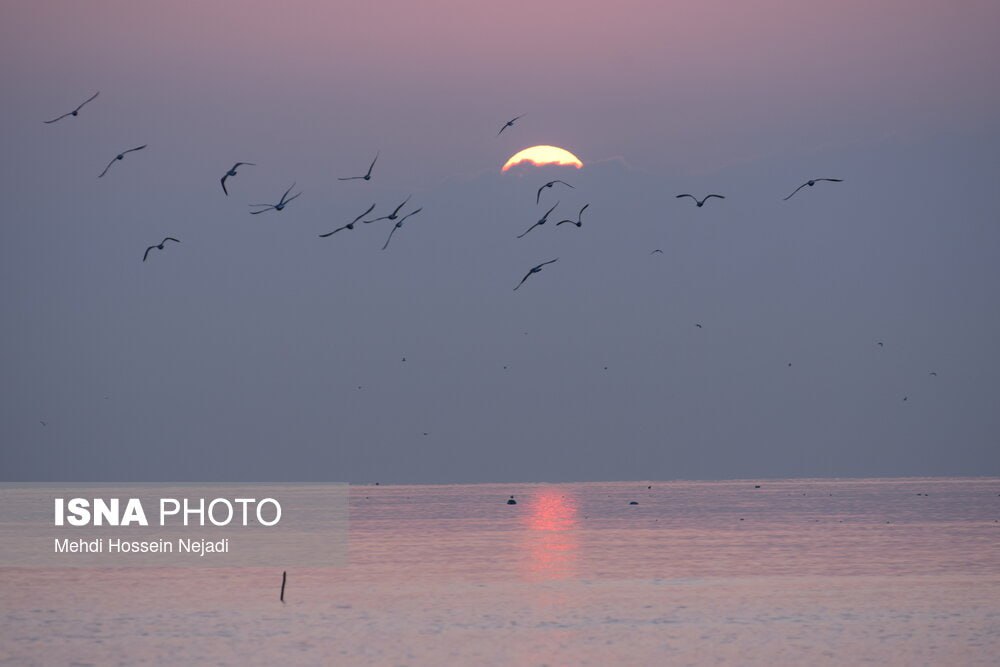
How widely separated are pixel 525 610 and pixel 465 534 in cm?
4388

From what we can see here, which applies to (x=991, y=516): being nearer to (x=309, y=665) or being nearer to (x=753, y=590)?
(x=753, y=590)

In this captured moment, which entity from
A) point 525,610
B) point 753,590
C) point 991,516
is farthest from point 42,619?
point 991,516

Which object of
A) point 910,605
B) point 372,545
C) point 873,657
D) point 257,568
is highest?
point 372,545

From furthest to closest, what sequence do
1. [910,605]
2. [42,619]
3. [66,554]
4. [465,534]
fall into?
[465,534] < [66,554] < [910,605] < [42,619]

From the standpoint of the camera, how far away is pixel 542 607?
1833 inches

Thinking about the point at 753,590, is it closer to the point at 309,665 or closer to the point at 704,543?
the point at 309,665

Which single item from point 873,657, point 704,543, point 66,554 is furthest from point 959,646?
point 66,554

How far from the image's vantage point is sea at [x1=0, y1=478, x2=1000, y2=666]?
3706cm

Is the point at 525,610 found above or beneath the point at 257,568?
beneath

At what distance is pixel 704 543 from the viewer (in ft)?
252

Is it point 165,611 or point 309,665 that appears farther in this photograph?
point 165,611

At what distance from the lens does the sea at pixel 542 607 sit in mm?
37062

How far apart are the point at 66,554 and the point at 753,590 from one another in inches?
1574

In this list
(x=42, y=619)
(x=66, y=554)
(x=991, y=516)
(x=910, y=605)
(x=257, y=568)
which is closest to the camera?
(x=42, y=619)
